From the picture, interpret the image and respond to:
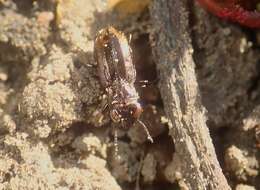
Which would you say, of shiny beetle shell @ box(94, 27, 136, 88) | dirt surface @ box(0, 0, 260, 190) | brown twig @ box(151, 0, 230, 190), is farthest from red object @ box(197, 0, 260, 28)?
shiny beetle shell @ box(94, 27, 136, 88)

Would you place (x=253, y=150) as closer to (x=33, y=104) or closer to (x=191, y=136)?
(x=191, y=136)

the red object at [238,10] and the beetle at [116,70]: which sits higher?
the red object at [238,10]

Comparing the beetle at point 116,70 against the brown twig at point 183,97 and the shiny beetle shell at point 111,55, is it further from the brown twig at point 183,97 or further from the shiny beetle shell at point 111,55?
the brown twig at point 183,97

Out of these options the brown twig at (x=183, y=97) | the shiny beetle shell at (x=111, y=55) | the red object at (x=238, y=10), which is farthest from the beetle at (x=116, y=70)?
the red object at (x=238, y=10)

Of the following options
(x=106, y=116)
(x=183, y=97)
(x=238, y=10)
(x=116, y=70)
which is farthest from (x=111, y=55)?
(x=238, y=10)

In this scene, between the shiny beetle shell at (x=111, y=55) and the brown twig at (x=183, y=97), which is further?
the shiny beetle shell at (x=111, y=55)

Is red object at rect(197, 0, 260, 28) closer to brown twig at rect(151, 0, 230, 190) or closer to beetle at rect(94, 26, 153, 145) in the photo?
brown twig at rect(151, 0, 230, 190)

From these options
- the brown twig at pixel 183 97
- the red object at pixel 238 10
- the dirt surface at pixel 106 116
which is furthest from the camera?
the red object at pixel 238 10
